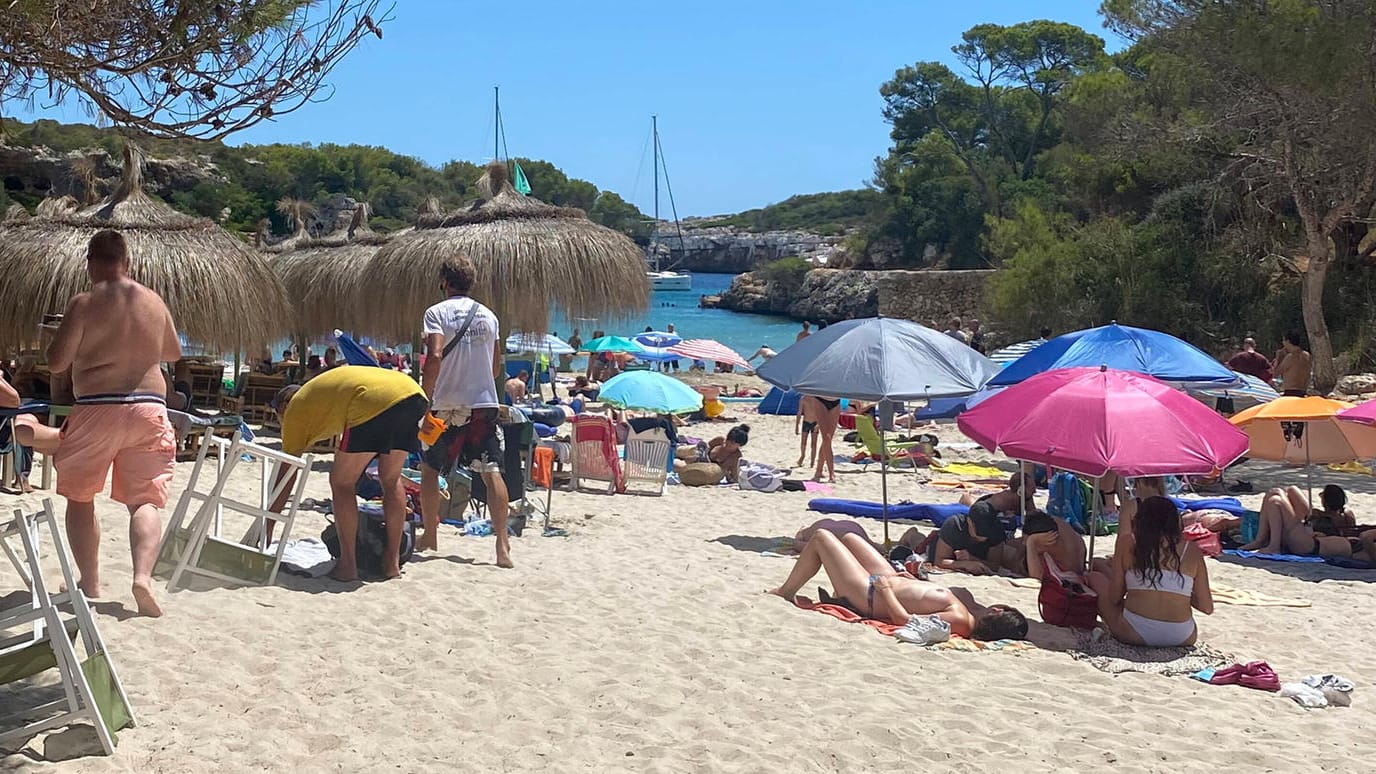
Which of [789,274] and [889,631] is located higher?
[789,274]

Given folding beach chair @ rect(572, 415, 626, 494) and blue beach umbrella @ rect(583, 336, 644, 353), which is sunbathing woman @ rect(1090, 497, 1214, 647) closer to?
folding beach chair @ rect(572, 415, 626, 494)

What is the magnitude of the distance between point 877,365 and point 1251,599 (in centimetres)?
244

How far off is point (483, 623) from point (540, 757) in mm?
1361

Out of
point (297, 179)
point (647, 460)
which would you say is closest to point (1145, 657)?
point (647, 460)

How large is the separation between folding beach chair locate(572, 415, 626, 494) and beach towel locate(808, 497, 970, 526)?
1.65 meters

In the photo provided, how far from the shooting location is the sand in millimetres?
3689

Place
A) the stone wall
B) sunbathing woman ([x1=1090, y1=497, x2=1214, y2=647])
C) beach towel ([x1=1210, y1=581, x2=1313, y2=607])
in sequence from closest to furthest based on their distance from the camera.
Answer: sunbathing woman ([x1=1090, y1=497, x2=1214, y2=647]) → beach towel ([x1=1210, y1=581, x2=1313, y2=607]) → the stone wall

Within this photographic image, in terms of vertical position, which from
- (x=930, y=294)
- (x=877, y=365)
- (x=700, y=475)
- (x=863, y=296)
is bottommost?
(x=700, y=475)

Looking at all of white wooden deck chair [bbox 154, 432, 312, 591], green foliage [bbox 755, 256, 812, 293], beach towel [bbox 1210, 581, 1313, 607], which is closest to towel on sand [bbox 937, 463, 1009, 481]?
beach towel [bbox 1210, 581, 1313, 607]

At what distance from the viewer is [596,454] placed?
9859 millimetres

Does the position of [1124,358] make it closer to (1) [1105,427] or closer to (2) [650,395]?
(1) [1105,427]

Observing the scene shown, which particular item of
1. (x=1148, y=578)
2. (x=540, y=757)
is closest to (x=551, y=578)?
(x=540, y=757)

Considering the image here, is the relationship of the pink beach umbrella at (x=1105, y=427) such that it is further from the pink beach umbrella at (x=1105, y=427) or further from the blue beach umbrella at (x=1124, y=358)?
the blue beach umbrella at (x=1124, y=358)

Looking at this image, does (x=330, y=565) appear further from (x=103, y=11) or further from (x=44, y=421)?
(x=44, y=421)
